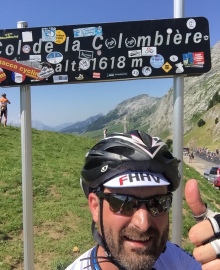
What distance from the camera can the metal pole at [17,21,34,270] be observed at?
15.3ft

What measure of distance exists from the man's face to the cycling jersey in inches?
6.8

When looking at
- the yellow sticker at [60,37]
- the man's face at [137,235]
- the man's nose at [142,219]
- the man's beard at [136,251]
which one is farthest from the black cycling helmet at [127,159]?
the yellow sticker at [60,37]

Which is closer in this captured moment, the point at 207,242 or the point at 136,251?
the point at 207,242

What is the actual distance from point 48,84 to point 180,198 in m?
2.36

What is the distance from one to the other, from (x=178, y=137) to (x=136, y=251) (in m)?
2.79

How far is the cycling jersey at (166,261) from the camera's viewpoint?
208 centimetres

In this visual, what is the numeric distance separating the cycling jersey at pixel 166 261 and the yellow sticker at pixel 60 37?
3.08m

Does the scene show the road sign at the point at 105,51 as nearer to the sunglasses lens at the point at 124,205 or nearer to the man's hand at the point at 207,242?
the sunglasses lens at the point at 124,205

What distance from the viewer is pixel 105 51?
4.43m

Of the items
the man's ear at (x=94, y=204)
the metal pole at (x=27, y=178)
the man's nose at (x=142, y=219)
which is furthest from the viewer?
the metal pole at (x=27, y=178)

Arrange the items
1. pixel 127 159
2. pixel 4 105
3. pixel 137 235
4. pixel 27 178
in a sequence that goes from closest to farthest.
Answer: pixel 137 235
pixel 127 159
pixel 27 178
pixel 4 105

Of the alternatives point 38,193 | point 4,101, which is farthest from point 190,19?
point 4,101

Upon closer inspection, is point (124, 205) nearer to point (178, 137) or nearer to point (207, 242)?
point (207, 242)

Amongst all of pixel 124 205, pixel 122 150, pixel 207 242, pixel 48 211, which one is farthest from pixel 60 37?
pixel 48 211
